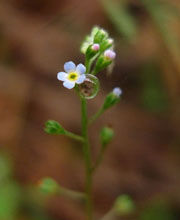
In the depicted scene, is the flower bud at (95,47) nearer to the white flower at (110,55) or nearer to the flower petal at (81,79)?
the white flower at (110,55)

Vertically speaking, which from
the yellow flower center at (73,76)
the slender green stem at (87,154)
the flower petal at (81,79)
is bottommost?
the slender green stem at (87,154)

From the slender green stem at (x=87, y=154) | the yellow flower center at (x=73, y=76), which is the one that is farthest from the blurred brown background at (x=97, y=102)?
the yellow flower center at (x=73, y=76)

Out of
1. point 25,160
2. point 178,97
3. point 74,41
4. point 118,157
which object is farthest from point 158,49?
point 25,160

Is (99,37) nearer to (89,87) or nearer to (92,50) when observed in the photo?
(92,50)

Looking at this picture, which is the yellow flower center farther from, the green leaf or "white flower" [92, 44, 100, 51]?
the green leaf

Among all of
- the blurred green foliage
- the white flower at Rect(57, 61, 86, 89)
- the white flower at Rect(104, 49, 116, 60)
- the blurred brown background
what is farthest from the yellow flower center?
the blurred green foliage

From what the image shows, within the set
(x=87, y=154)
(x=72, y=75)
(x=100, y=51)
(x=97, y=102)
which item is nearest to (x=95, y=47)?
(x=100, y=51)
